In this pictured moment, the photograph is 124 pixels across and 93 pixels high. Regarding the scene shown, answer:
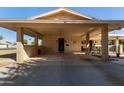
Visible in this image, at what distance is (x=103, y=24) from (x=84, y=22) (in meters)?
1.86

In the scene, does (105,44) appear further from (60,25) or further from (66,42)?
(66,42)

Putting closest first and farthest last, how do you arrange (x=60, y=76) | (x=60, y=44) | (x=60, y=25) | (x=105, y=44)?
1. (x=60, y=76)
2. (x=105, y=44)
3. (x=60, y=25)
4. (x=60, y=44)

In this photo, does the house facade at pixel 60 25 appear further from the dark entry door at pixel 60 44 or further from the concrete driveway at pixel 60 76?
the concrete driveway at pixel 60 76

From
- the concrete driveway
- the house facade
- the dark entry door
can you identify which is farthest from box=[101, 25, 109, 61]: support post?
the dark entry door

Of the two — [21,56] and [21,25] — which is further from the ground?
[21,25]

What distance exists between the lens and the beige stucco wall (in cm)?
3397

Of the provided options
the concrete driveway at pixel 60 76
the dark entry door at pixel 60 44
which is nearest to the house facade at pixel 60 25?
the dark entry door at pixel 60 44

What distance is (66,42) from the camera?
34875 millimetres

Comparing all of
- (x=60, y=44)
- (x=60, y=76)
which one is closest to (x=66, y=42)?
(x=60, y=44)

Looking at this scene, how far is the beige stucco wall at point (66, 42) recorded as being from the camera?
34.0 meters
